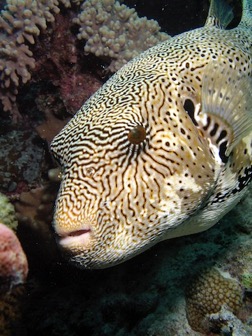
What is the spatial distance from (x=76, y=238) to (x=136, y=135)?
31.7 inches

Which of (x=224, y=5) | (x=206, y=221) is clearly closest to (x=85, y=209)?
(x=206, y=221)

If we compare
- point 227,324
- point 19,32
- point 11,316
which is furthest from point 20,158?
point 227,324

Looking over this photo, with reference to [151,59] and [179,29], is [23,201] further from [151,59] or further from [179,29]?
[179,29]

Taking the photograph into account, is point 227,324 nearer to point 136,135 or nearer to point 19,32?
point 136,135

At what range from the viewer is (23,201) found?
4.78 m

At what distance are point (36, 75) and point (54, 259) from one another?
111 inches

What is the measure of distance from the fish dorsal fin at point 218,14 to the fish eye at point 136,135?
2362 mm

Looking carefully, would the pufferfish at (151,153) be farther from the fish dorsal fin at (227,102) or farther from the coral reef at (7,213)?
the coral reef at (7,213)

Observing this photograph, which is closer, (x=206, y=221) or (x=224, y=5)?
(x=206, y=221)

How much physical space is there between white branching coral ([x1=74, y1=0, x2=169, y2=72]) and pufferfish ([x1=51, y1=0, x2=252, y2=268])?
2043mm

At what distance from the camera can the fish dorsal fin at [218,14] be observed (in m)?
4.06

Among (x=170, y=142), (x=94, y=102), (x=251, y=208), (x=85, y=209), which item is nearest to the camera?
(x=85, y=209)

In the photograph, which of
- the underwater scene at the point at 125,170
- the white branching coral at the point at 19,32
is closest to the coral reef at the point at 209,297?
the underwater scene at the point at 125,170

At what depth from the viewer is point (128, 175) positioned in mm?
2314
